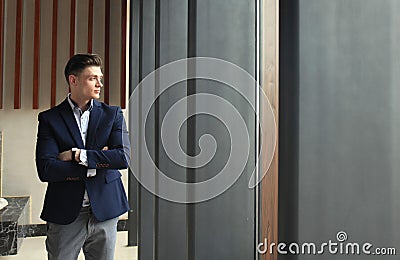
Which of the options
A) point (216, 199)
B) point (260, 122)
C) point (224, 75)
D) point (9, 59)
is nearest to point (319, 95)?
point (260, 122)

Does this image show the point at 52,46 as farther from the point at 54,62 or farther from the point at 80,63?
the point at 80,63

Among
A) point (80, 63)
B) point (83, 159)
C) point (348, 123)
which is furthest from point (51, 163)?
point (348, 123)

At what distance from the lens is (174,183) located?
11.5 ft

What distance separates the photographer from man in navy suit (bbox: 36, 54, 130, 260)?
296 cm

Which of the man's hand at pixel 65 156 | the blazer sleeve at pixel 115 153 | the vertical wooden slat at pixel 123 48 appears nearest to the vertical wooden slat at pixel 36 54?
the vertical wooden slat at pixel 123 48

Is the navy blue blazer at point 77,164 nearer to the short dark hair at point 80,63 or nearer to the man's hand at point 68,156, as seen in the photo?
the man's hand at point 68,156

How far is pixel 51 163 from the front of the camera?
9.81 ft

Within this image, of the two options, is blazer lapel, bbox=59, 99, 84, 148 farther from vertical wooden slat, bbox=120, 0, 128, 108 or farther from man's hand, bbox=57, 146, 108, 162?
vertical wooden slat, bbox=120, 0, 128, 108

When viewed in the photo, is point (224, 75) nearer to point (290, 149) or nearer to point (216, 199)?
point (216, 199)

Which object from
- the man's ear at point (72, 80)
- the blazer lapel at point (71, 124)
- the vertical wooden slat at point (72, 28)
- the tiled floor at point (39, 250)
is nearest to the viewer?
the blazer lapel at point (71, 124)

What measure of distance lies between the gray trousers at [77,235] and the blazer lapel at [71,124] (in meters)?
0.40

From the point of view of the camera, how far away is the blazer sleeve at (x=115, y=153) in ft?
9.80

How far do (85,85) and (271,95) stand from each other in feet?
5.61

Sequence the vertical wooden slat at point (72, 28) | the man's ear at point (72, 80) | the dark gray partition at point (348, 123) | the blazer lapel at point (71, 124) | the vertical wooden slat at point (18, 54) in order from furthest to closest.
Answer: the vertical wooden slat at point (72, 28) < the vertical wooden slat at point (18, 54) < the man's ear at point (72, 80) < the blazer lapel at point (71, 124) < the dark gray partition at point (348, 123)
